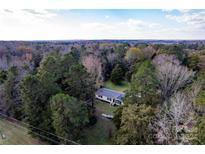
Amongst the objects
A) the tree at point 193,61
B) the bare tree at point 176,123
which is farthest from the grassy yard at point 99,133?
the tree at point 193,61

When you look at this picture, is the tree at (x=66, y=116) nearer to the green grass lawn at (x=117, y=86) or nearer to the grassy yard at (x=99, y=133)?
the grassy yard at (x=99, y=133)

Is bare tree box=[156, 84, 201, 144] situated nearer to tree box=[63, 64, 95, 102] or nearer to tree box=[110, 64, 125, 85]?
tree box=[63, 64, 95, 102]

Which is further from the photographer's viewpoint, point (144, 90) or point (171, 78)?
point (171, 78)

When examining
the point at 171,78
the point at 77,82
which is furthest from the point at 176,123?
the point at 77,82

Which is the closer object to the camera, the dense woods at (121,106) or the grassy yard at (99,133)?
the dense woods at (121,106)

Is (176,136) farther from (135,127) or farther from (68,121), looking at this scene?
(68,121)

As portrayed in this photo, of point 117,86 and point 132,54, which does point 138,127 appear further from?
point 132,54
